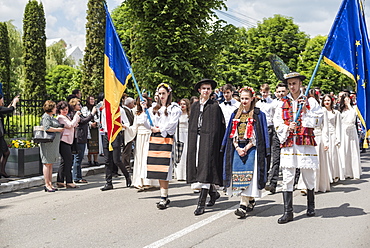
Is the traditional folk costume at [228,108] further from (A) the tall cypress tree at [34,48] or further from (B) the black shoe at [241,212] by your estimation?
(A) the tall cypress tree at [34,48]

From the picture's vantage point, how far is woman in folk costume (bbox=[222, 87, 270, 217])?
21.1 ft

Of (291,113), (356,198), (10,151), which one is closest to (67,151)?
(10,151)

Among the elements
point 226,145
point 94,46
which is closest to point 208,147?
point 226,145

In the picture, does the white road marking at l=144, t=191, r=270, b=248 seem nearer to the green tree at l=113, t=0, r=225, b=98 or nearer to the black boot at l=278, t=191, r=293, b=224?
the black boot at l=278, t=191, r=293, b=224

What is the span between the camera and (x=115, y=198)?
26.4 ft

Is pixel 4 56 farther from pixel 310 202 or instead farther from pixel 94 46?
pixel 310 202

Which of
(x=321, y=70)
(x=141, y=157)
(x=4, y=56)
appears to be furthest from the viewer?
(x=321, y=70)

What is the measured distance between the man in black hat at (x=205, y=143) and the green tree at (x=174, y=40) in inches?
249

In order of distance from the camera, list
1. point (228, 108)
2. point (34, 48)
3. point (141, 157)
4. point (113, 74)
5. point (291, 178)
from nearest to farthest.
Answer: point (291, 178) → point (113, 74) → point (228, 108) → point (141, 157) → point (34, 48)

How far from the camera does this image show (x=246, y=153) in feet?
21.2

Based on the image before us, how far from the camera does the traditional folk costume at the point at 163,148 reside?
721 centimetres

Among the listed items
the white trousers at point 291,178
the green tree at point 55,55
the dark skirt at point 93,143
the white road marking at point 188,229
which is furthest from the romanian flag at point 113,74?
the green tree at point 55,55

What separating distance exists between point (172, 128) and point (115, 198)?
1892mm

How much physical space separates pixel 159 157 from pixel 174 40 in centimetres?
682
